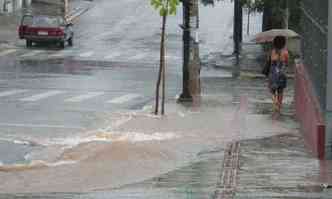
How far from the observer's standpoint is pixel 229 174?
14.5 metres

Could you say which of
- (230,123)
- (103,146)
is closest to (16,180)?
(103,146)

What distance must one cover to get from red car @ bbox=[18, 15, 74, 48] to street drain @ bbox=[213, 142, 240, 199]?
110 ft

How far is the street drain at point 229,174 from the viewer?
12.8 metres

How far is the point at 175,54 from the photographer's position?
5044cm

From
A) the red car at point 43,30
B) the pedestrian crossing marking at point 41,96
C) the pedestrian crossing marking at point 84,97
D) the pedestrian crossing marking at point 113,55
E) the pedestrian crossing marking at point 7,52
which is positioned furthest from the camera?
the red car at point 43,30

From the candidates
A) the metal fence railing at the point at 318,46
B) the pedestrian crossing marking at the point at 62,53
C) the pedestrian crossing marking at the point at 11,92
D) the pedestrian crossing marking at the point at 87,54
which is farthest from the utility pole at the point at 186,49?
the pedestrian crossing marking at the point at 87,54

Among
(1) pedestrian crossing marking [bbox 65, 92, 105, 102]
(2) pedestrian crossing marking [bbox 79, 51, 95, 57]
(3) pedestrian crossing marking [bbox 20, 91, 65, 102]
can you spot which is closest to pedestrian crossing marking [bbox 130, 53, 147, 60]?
(2) pedestrian crossing marking [bbox 79, 51, 95, 57]

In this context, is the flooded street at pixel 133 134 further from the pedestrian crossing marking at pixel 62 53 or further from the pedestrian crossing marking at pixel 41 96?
the pedestrian crossing marking at pixel 62 53

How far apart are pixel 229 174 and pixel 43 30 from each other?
37.6m

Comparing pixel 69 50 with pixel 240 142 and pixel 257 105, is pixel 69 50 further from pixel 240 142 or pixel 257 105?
pixel 240 142

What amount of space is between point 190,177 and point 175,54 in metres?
36.1

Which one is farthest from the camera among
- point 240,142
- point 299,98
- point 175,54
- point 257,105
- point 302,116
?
point 175,54

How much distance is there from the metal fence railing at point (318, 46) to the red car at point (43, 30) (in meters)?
30.9

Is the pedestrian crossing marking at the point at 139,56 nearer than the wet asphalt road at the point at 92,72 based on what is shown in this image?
No
